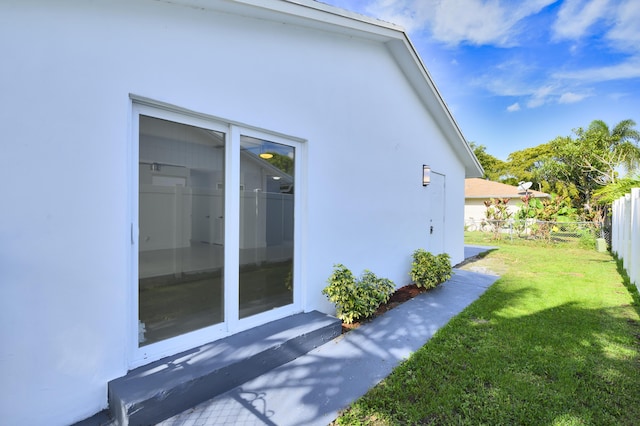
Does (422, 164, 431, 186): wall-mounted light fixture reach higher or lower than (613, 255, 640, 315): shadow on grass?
higher

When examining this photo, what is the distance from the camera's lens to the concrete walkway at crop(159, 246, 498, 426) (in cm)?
264

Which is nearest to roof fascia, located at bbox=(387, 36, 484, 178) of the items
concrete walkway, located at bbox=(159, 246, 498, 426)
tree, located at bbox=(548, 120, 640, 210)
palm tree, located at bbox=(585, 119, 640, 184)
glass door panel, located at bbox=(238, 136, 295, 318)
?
glass door panel, located at bbox=(238, 136, 295, 318)

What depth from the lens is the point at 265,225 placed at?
13.7ft

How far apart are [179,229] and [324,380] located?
2.35 meters

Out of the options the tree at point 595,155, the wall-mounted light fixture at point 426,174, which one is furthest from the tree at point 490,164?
the wall-mounted light fixture at point 426,174

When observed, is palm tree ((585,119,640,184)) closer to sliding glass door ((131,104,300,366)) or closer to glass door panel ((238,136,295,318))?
glass door panel ((238,136,295,318))

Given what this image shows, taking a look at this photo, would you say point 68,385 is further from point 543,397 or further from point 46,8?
point 543,397

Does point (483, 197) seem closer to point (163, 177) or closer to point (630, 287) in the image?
point (630, 287)

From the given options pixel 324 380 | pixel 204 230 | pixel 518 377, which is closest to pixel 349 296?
pixel 324 380

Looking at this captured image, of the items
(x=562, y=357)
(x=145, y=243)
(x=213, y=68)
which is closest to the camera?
(x=145, y=243)

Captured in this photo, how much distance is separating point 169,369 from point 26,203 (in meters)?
1.88

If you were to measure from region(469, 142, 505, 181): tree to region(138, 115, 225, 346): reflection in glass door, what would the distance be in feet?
148

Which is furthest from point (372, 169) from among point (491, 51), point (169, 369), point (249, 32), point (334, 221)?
point (491, 51)

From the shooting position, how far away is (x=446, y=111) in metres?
8.12
